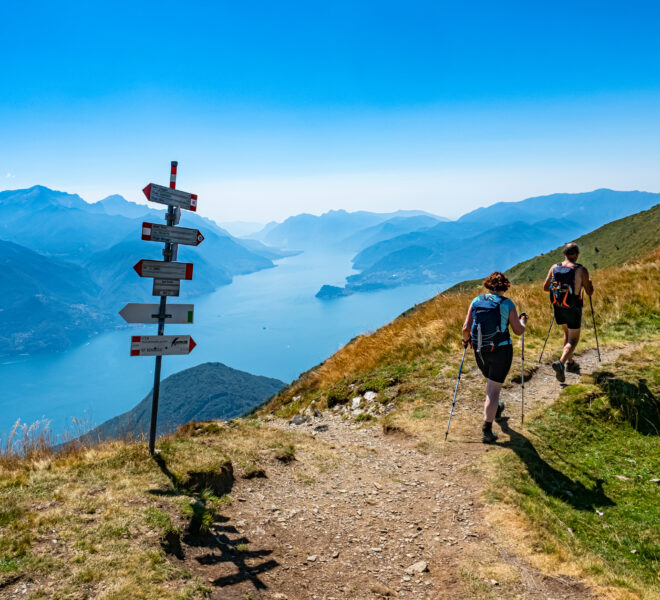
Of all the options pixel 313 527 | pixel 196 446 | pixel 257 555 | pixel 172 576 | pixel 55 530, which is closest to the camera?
pixel 172 576

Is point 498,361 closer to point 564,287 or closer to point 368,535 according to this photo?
point 368,535

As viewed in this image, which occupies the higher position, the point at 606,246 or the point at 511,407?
the point at 606,246

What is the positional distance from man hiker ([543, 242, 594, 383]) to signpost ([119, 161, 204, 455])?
27.1ft

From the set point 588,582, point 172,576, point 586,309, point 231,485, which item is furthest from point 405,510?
point 586,309

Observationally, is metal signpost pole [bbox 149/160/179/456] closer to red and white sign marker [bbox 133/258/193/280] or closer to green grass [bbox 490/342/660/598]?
red and white sign marker [bbox 133/258/193/280]

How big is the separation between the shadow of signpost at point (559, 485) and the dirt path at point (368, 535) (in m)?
0.50

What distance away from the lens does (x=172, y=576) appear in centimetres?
377

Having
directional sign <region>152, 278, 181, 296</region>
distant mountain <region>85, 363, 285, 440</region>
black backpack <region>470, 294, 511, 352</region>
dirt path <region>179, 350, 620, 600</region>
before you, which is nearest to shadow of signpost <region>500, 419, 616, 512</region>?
dirt path <region>179, 350, 620, 600</region>

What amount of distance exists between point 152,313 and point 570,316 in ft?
31.1

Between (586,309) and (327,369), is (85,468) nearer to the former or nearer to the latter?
(327,369)

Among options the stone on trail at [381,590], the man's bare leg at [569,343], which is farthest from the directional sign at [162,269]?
the man's bare leg at [569,343]

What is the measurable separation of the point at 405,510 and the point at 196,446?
381 cm

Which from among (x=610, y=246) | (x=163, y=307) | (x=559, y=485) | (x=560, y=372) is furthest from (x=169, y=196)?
(x=610, y=246)

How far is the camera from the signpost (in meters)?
6.40
